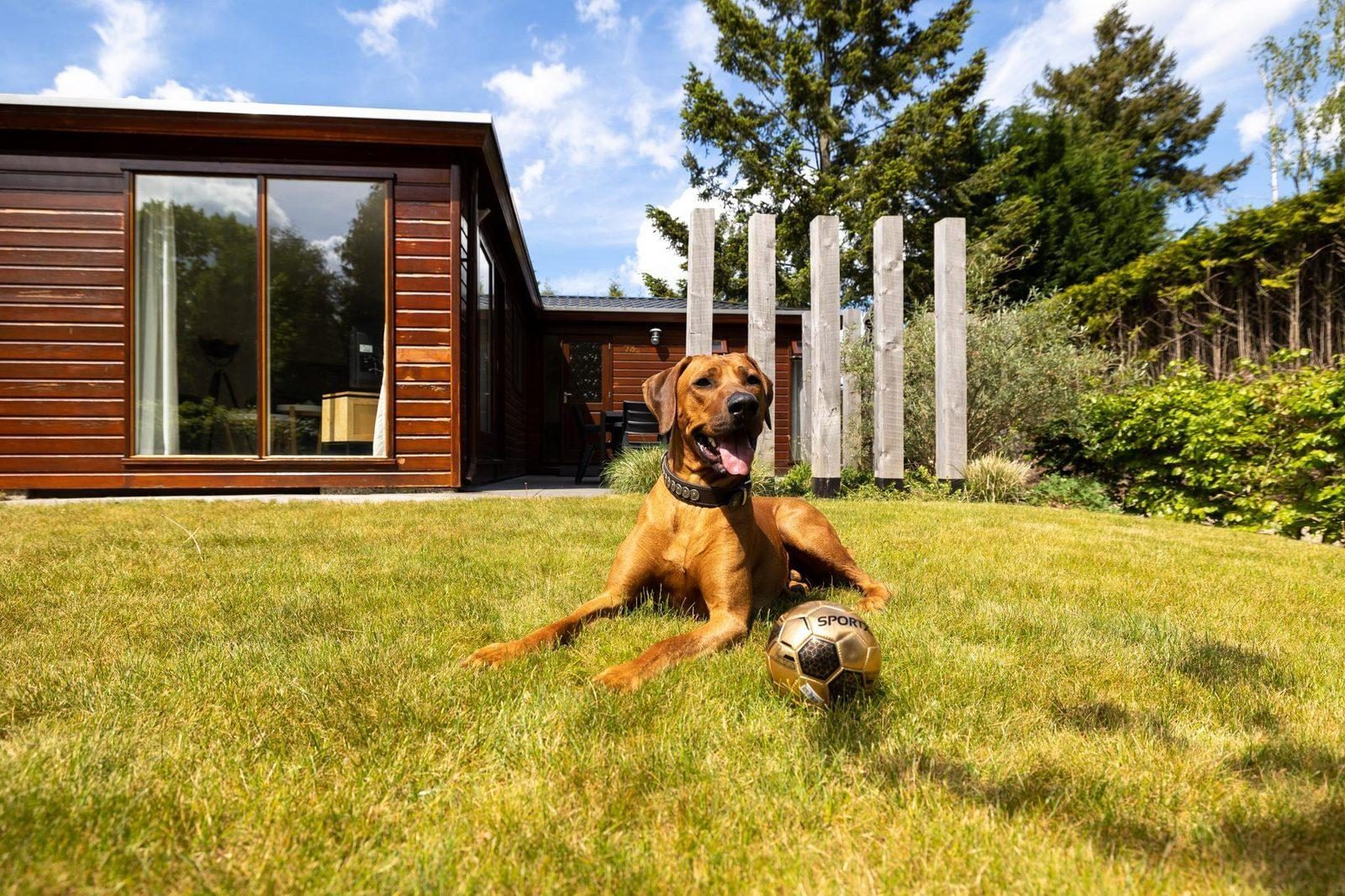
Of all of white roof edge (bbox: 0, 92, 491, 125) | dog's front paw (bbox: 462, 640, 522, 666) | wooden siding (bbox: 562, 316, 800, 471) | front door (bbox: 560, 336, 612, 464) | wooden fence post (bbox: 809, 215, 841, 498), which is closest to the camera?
dog's front paw (bbox: 462, 640, 522, 666)

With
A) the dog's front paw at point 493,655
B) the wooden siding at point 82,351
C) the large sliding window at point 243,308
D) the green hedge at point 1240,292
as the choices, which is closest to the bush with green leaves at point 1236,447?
the green hedge at point 1240,292

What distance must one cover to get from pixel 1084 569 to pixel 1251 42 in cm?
2083

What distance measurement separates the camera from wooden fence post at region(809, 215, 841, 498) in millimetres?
6590

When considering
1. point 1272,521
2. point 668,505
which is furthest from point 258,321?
point 1272,521

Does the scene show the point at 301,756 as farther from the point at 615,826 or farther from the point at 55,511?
the point at 55,511

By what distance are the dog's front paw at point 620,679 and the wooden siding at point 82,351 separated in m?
5.74

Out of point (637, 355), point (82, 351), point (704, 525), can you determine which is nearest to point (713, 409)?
point (704, 525)

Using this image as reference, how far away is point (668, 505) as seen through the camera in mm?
2434

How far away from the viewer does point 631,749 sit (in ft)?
4.40

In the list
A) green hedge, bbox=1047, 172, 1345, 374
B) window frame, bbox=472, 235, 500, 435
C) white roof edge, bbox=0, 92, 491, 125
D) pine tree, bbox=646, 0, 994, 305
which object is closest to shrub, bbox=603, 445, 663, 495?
window frame, bbox=472, 235, 500, 435

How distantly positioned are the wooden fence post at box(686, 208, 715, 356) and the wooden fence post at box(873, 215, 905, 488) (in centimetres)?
174

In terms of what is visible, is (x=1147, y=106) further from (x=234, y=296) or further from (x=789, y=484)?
(x=234, y=296)

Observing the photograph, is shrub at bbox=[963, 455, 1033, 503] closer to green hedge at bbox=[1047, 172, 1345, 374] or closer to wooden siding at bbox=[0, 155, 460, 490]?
green hedge at bbox=[1047, 172, 1345, 374]

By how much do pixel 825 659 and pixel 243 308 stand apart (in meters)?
7.52
